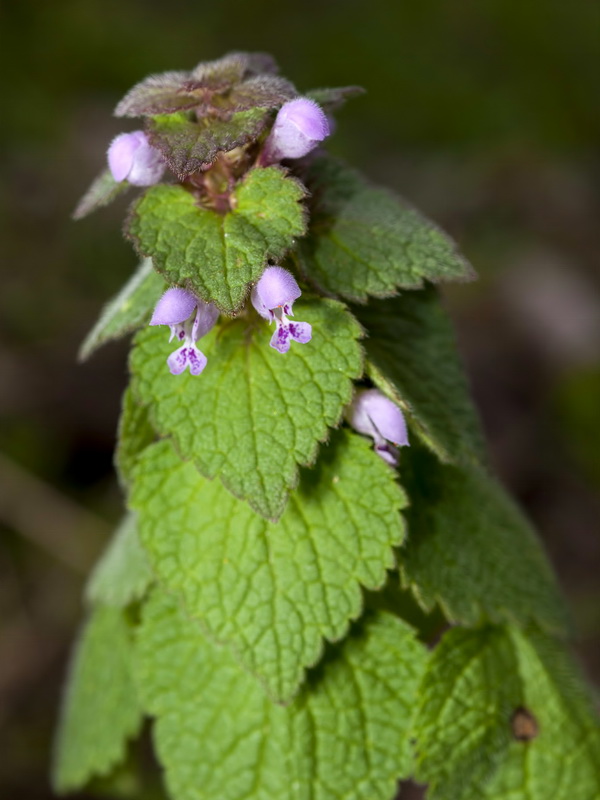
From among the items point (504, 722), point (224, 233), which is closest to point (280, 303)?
point (224, 233)

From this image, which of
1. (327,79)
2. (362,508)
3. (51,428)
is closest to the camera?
(362,508)

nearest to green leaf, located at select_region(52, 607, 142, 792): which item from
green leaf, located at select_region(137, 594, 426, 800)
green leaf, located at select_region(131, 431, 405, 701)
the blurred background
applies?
green leaf, located at select_region(137, 594, 426, 800)

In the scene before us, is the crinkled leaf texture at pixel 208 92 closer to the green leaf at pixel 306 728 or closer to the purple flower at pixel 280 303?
the purple flower at pixel 280 303

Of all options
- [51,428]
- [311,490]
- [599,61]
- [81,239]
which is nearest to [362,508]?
[311,490]

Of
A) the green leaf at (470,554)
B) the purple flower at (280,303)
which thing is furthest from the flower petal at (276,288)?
the green leaf at (470,554)

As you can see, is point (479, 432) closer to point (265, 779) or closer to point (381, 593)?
point (381, 593)
